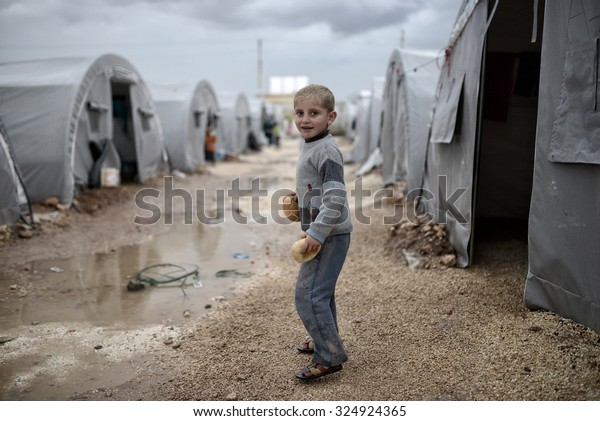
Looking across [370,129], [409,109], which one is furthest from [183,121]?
[409,109]

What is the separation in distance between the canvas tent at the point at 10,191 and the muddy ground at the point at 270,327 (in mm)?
336

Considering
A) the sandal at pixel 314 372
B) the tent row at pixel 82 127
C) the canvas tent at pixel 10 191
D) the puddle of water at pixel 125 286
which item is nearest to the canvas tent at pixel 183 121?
the tent row at pixel 82 127

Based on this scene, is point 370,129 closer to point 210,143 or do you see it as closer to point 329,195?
point 210,143

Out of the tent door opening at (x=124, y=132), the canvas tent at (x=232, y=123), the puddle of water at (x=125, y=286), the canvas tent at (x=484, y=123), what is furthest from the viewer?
the canvas tent at (x=232, y=123)

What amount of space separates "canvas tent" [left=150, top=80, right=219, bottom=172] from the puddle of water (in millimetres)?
8305

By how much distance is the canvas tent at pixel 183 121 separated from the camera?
50.9ft

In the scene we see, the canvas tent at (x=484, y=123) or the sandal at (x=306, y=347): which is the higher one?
the canvas tent at (x=484, y=123)

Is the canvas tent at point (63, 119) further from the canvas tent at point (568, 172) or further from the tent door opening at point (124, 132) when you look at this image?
the canvas tent at point (568, 172)

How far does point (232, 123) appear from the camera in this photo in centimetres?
2306

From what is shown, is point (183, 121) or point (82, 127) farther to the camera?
point (183, 121)

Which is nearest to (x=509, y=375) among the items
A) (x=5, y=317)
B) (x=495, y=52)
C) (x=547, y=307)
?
(x=547, y=307)

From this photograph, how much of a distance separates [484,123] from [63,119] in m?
7.29

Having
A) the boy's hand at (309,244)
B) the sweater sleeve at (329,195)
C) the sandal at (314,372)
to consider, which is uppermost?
the sweater sleeve at (329,195)
